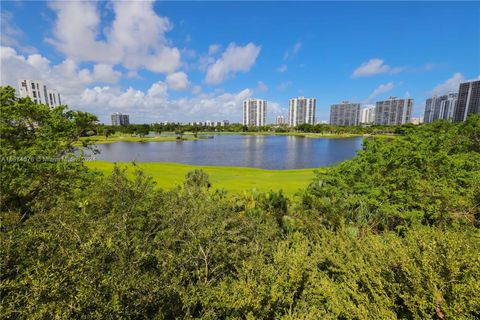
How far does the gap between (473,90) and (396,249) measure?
88046 millimetres

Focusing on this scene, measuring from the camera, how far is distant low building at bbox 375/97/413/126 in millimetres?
173125

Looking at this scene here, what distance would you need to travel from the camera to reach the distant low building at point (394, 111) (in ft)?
568

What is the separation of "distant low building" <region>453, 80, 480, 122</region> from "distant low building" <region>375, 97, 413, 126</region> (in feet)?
359

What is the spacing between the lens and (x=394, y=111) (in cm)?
17825

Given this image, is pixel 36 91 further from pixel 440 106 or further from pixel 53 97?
pixel 440 106

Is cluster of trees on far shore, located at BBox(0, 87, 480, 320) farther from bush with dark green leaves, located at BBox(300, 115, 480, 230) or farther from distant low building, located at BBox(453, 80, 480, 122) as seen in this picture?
distant low building, located at BBox(453, 80, 480, 122)

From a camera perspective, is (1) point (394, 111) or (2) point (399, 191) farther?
(1) point (394, 111)

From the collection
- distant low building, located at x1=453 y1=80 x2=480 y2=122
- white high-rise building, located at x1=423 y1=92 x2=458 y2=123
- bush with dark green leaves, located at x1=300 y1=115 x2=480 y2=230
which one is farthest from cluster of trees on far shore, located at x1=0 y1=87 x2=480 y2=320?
white high-rise building, located at x1=423 y1=92 x2=458 y2=123

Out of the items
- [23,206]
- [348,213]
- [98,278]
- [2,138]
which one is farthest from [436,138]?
[2,138]

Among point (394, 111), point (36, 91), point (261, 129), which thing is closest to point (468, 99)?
point (36, 91)

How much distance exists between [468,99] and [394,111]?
12454 centimetres

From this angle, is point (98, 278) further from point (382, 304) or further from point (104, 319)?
point (382, 304)

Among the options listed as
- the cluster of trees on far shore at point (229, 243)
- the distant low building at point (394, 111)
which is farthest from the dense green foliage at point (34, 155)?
the distant low building at point (394, 111)

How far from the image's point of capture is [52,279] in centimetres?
386
